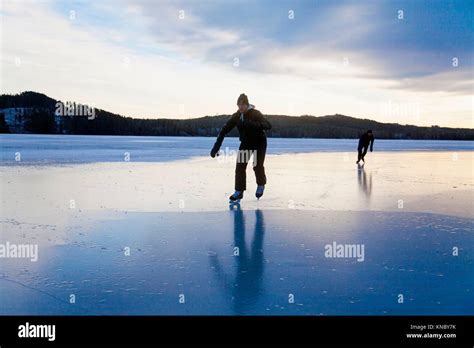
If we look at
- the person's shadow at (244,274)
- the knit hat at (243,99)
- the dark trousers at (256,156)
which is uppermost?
the knit hat at (243,99)

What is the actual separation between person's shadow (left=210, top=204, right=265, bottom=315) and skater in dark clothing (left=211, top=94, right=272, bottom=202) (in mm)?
2308

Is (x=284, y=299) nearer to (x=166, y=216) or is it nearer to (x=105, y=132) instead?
(x=166, y=216)

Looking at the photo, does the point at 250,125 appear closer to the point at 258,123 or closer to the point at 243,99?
the point at 258,123

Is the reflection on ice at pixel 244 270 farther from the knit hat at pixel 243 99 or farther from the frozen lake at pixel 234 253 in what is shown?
the knit hat at pixel 243 99

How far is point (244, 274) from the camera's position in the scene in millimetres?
3369

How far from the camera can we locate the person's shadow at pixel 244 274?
9.34ft

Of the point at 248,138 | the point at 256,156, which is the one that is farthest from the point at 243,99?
the point at 256,156

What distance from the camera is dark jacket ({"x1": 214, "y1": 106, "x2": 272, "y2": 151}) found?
7195 millimetres

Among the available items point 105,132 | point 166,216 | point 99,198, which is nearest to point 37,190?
point 99,198

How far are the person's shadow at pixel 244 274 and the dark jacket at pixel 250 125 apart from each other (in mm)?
2777

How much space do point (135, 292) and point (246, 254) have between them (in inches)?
48.6

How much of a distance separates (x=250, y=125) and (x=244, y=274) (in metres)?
4.15

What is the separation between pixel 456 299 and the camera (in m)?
2.90
